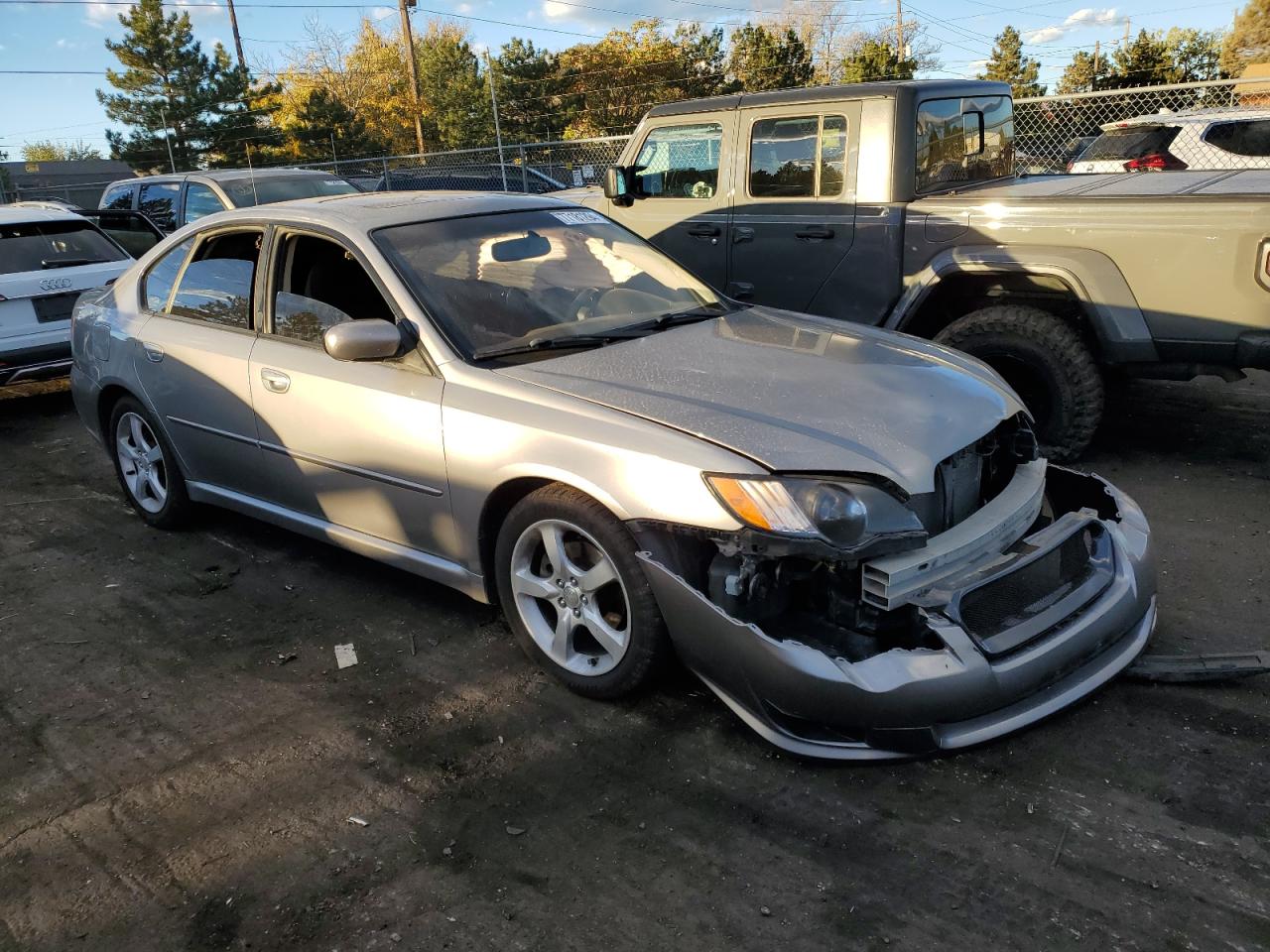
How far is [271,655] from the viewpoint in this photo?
12.2 feet

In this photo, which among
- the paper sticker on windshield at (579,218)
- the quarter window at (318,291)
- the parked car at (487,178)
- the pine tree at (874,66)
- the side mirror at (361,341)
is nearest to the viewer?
the side mirror at (361,341)

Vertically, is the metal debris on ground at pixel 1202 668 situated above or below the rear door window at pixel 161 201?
below

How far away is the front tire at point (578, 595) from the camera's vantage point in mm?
2939

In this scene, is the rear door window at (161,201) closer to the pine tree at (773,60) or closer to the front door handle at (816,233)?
the front door handle at (816,233)

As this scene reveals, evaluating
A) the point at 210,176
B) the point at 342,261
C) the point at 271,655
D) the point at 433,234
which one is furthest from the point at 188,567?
the point at 210,176

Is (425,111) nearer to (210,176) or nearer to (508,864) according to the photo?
(210,176)

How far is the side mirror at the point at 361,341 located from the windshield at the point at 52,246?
557 centimetres

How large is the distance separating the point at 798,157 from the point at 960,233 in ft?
3.87

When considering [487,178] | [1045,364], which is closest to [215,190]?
[487,178]

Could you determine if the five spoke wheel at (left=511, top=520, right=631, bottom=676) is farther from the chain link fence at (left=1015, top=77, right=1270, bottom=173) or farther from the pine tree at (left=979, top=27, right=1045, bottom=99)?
the pine tree at (left=979, top=27, right=1045, bottom=99)

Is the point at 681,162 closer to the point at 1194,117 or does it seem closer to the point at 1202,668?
the point at 1202,668

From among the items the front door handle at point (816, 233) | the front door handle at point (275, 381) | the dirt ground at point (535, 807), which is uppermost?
the front door handle at point (816, 233)

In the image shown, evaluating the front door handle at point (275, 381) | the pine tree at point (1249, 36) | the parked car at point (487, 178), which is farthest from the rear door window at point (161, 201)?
the pine tree at point (1249, 36)

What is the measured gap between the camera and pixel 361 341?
3373mm
